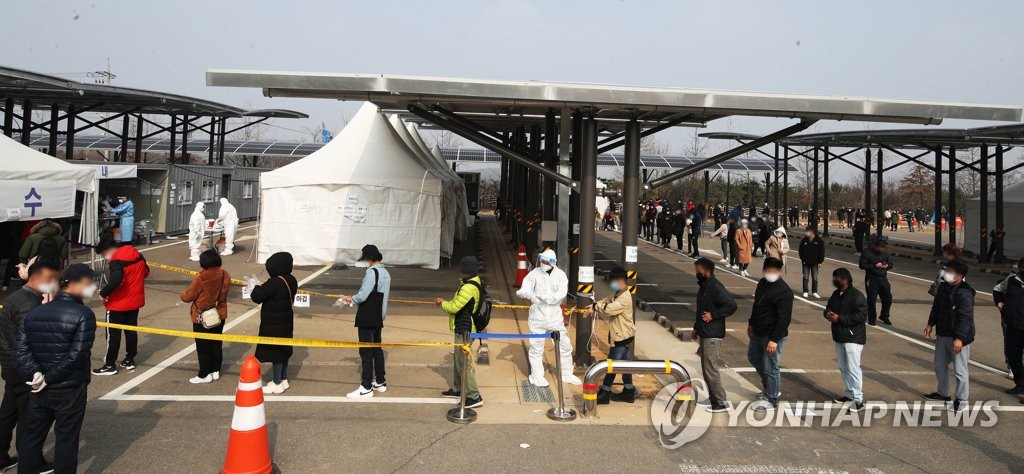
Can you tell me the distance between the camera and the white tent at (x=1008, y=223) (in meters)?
23.2

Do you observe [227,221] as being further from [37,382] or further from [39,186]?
[37,382]

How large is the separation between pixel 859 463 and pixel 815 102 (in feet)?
15.5

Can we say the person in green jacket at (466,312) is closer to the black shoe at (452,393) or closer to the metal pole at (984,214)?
the black shoe at (452,393)

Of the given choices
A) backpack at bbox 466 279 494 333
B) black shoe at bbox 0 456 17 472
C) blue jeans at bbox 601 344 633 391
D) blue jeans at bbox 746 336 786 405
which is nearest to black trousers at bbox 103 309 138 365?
black shoe at bbox 0 456 17 472

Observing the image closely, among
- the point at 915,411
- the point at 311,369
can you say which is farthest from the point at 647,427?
the point at 311,369

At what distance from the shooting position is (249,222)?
31.2 meters

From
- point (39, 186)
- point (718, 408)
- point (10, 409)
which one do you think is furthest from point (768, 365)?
point (39, 186)

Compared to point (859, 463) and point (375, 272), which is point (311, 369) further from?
point (859, 463)

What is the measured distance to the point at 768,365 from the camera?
265 inches

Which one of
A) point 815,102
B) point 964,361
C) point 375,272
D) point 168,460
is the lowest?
point 168,460

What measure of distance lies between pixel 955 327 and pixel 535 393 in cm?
442

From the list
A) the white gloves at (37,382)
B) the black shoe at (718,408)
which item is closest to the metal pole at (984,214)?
the black shoe at (718,408)

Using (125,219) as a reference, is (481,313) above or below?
below

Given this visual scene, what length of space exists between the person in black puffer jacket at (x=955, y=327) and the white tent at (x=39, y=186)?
13.1m
